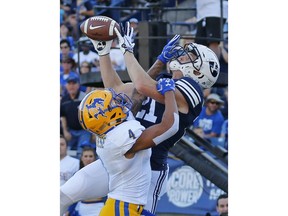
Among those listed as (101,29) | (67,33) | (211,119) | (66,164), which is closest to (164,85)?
(101,29)

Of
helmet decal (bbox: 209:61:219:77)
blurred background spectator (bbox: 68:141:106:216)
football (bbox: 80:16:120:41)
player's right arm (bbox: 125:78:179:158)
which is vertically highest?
football (bbox: 80:16:120:41)

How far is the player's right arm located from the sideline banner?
3325mm

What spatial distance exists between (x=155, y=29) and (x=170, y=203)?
6.15 ft

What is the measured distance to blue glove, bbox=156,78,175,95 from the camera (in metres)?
4.63

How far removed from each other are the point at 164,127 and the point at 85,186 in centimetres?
72

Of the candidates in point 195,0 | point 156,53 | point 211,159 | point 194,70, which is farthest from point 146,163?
point 195,0

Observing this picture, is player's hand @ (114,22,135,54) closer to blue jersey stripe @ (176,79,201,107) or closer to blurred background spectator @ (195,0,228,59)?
blue jersey stripe @ (176,79,201,107)

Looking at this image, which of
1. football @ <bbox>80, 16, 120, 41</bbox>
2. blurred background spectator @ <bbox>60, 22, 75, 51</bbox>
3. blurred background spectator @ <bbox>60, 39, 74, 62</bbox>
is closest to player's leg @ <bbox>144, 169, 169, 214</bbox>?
football @ <bbox>80, 16, 120, 41</bbox>

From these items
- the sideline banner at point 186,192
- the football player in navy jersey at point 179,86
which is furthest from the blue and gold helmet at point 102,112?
the sideline banner at point 186,192

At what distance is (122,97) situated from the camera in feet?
15.2

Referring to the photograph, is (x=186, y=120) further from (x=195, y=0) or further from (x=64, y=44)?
(x=64, y=44)

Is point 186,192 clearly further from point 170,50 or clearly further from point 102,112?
point 102,112

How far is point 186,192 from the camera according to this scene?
26.1 feet

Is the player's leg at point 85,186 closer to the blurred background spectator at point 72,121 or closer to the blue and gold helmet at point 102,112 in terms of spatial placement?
the blue and gold helmet at point 102,112
